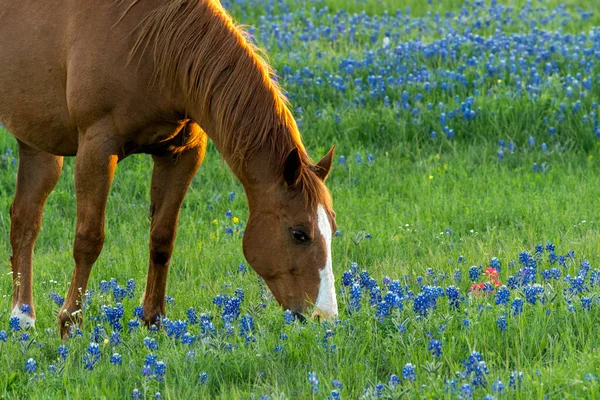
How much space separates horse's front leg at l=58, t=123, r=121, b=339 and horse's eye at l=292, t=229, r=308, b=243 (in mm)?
1238

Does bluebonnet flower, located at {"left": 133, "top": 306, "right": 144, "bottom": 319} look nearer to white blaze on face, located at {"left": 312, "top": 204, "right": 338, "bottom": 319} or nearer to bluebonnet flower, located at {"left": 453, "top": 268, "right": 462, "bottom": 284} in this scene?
white blaze on face, located at {"left": 312, "top": 204, "right": 338, "bottom": 319}

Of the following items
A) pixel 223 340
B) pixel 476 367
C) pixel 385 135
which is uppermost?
pixel 476 367

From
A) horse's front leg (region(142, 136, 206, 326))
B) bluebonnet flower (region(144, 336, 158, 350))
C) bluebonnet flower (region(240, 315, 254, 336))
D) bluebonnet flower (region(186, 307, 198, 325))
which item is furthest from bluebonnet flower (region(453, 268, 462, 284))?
bluebonnet flower (region(144, 336, 158, 350))

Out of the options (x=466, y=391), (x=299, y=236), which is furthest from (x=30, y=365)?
(x=466, y=391)

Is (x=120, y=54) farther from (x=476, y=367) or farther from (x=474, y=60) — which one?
(x=474, y=60)

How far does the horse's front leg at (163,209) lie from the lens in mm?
6227

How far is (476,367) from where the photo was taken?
4.20 meters

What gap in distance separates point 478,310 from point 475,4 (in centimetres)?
1013

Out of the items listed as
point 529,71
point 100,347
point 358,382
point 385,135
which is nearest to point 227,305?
point 100,347

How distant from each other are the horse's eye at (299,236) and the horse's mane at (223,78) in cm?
19

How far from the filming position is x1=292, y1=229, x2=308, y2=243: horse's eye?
5262 mm

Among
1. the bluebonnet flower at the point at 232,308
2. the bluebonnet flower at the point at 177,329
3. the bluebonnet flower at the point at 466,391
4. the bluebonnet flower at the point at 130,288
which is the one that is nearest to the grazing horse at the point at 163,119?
the bluebonnet flower at the point at 130,288

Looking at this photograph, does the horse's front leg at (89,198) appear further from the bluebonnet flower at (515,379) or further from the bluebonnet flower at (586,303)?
the bluebonnet flower at (586,303)

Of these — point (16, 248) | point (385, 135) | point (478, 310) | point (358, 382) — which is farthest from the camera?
point (385, 135)
